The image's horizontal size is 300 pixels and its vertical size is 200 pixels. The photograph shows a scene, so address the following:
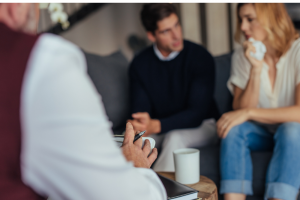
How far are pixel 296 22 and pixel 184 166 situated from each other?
2.25m

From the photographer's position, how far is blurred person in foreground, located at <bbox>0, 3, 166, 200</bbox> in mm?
326

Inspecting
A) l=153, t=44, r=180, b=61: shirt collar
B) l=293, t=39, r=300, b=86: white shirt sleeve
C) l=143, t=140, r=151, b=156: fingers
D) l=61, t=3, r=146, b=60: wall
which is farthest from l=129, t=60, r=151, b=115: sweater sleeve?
l=61, t=3, r=146, b=60: wall

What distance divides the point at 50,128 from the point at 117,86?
1.70m

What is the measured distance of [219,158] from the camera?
4.71ft

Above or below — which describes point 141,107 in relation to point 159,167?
above

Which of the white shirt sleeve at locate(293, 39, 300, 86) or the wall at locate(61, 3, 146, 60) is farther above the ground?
the wall at locate(61, 3, 146, 60)

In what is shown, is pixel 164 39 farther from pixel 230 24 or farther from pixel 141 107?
pixel 230 24

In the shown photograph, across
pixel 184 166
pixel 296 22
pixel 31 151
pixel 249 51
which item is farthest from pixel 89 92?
pixel 296 22

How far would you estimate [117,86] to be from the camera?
202cm

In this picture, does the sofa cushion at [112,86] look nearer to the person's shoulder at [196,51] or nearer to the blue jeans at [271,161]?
the person's shoulder at [196,51]

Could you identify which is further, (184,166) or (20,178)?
(184,166)

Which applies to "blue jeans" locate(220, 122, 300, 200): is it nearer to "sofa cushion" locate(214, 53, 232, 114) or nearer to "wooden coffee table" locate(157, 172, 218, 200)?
"wooden coffee table" locate(157, 172, 218, 200)

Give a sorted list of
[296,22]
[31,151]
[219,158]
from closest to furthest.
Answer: [31,151] < [219,158] < [296,22]

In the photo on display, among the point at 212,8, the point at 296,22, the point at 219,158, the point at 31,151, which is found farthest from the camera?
the point at 212,8
